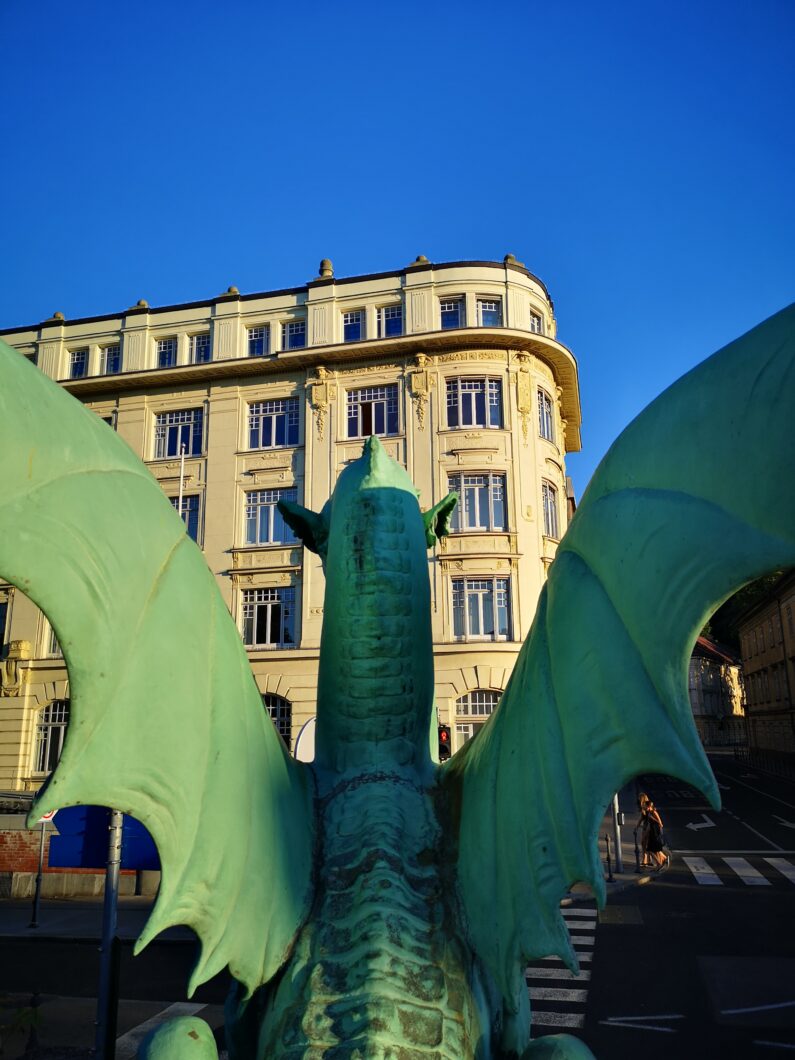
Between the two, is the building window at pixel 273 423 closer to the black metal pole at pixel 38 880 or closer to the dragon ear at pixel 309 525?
the black metal pole at pixel 38 880

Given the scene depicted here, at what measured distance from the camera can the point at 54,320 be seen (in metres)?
25.9

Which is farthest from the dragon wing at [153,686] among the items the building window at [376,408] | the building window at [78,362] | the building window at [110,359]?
the building window at [78,362]

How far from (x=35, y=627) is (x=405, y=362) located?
12.8m

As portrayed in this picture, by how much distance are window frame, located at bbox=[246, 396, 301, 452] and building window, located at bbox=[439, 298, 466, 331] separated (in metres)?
4.78

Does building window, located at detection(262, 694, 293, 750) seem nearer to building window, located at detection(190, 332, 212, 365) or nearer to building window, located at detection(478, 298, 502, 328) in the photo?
building window, located at detection(190, 332, 212, 365)

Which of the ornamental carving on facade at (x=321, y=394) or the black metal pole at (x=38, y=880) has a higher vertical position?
the ornamental carving on facade at (x=321, y=394)

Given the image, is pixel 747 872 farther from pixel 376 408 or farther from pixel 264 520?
pixel 264 520

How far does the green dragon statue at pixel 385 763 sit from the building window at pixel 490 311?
21477 mm

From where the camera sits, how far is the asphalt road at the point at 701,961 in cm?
647

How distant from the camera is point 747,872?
14.0 metres

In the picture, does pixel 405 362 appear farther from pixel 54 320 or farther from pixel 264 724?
pixel 264 724

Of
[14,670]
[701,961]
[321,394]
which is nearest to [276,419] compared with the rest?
[321,394]

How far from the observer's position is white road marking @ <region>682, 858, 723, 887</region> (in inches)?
522

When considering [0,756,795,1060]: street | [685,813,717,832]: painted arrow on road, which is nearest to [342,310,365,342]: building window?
[685,813,717,832]: painted arrow on road
